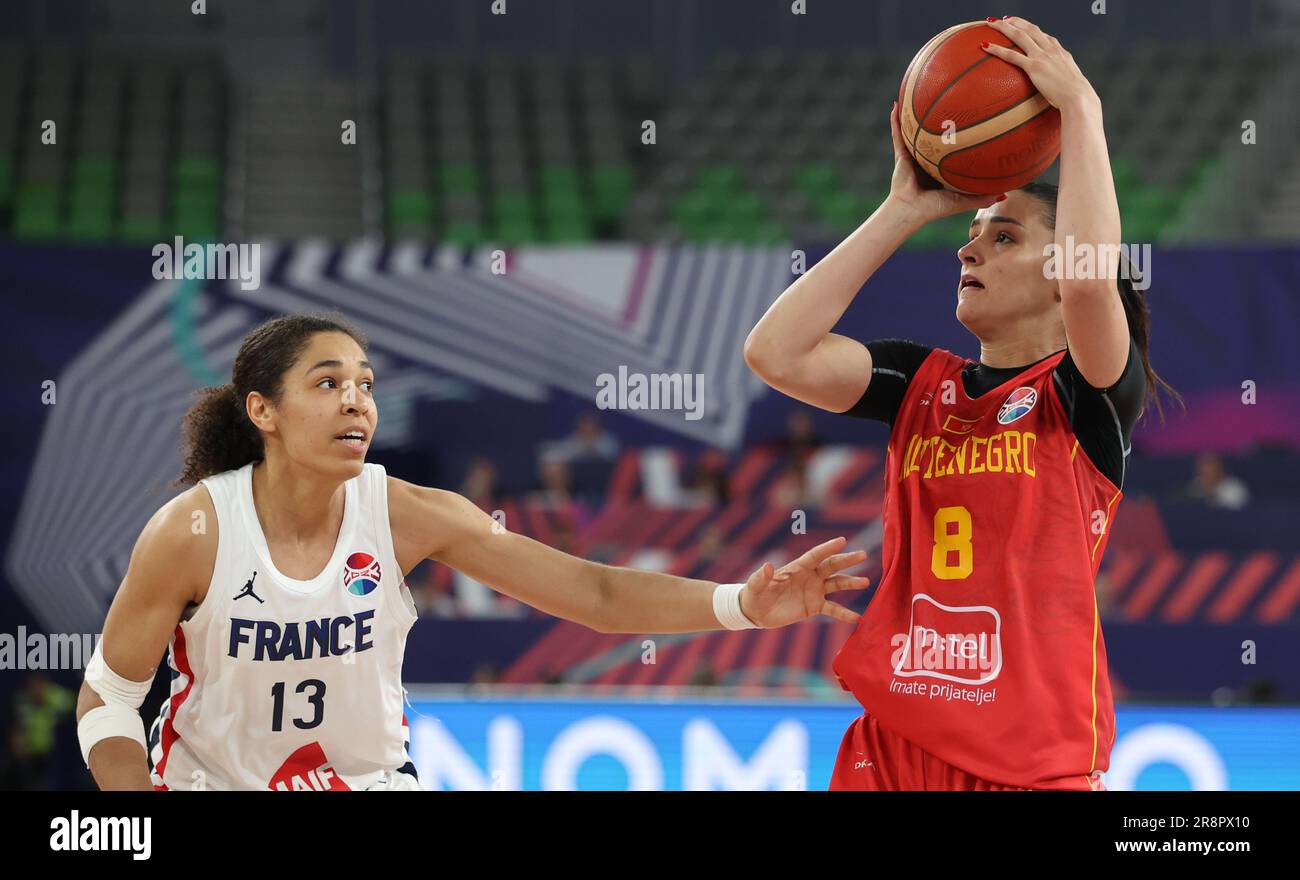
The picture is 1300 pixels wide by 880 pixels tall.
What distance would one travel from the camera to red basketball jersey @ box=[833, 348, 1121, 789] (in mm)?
2770

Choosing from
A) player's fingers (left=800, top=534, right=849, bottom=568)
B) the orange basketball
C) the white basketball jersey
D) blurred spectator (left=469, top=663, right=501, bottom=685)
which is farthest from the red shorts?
blurred spectator (left=469, top=663, right=501, bottom=685)

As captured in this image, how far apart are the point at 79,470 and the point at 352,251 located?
234cm

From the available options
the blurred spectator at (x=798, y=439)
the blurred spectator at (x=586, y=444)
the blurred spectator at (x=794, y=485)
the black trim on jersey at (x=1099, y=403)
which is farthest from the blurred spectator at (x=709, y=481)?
the black trim on jersey at (x=1099, y=403)

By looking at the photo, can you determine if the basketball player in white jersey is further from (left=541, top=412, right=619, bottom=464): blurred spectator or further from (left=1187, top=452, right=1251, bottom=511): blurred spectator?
(left=1187, top=452, right=1251, bottom=511): blurred spectator

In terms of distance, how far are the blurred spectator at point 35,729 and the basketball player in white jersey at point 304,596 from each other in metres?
Answer: 5.70

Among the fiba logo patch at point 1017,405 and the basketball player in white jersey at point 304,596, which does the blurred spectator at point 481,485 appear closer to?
the basketball player in white jersey at point 304,596

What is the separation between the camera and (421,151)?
13031mm

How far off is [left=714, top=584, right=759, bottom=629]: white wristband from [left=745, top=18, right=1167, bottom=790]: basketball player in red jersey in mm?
314

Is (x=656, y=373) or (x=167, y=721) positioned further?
(x=656, y=373)

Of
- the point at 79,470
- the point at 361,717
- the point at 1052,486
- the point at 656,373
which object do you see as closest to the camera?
the point at 1052,486

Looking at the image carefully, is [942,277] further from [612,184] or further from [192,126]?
[192,126]

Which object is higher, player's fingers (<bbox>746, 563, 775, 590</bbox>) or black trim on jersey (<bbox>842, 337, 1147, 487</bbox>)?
black trim on jersey (<bbox>842, 337, 1147, 487</bbox>)
